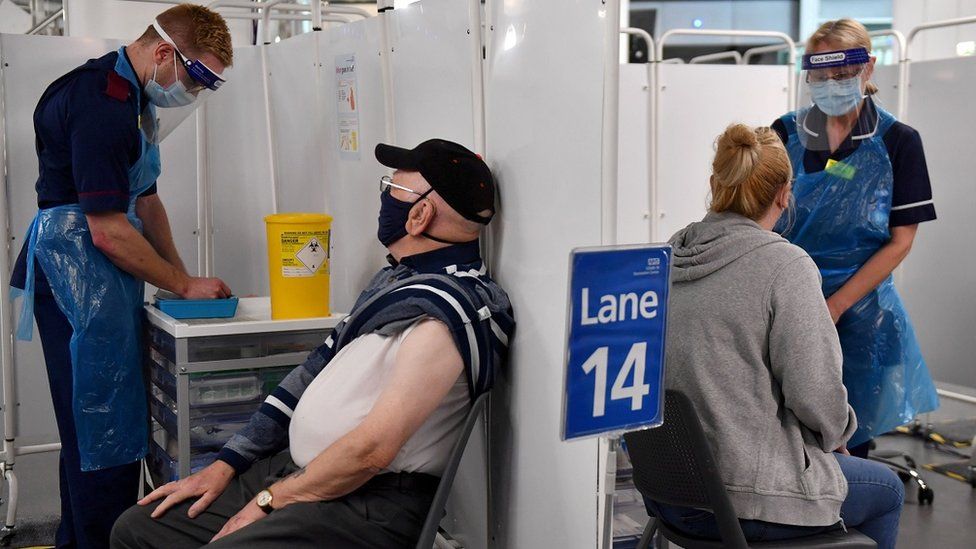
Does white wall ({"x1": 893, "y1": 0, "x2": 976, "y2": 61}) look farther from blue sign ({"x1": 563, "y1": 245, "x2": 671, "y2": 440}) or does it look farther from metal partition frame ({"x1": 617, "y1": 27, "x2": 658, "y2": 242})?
blue sign ({"x1": 563, "y1": 245, "x2": 671, "y2": 440})

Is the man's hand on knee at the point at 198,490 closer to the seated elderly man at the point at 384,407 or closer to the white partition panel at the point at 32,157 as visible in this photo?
the seated elderly man at the point at 384,407

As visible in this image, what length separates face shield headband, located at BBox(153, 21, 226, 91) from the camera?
286 centimetres

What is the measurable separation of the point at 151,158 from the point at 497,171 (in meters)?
1.26

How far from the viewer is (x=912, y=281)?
17.5ft

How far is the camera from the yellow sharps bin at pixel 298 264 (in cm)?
275

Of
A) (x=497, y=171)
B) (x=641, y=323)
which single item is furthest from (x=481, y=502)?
(x=641, y=323)

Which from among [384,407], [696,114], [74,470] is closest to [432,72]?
[384,407]

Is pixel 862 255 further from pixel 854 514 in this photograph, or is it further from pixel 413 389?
pixel 413 389

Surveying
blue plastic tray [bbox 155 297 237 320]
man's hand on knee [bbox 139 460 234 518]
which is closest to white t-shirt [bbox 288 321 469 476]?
man's hand on knee [bbox 139 460 234 518]

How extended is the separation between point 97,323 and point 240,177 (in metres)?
1.25

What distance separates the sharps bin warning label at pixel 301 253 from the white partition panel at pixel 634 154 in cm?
227

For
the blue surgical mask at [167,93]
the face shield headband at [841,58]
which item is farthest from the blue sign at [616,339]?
the blue surgical mask at [167,93]

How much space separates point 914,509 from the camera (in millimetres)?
3910

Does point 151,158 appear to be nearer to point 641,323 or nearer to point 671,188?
point 641,323
